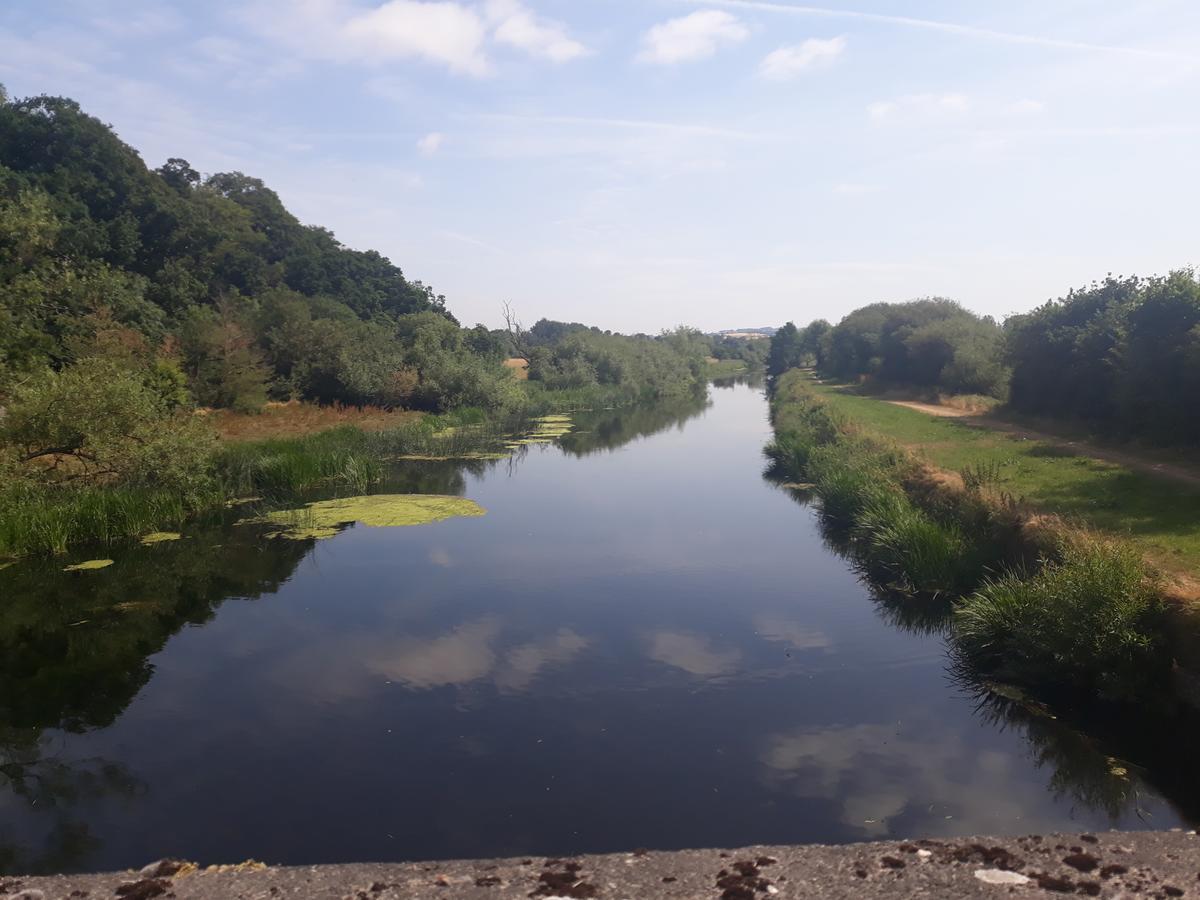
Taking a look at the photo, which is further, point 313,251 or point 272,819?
point 313,251

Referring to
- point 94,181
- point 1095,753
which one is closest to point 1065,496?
point 1095,753

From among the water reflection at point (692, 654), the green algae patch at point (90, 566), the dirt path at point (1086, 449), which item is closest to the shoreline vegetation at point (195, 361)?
the green algae patch at point (90, 566)

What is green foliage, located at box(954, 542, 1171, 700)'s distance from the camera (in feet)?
33.6

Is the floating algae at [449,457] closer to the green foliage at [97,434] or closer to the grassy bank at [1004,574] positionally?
the green foliage at [97,434]

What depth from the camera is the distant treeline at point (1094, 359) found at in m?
21.8

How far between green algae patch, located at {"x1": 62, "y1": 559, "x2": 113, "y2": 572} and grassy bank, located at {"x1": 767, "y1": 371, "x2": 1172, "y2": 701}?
1573 cm

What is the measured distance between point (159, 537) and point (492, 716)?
40.3ft

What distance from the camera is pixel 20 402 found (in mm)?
18547

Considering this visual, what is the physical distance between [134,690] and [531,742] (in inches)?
229

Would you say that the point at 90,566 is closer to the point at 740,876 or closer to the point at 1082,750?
the point at 740,876

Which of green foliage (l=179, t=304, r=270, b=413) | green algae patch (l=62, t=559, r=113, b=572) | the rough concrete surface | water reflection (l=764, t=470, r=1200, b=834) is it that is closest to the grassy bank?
water reflection (l=764, t=470, r=1200, b=834)

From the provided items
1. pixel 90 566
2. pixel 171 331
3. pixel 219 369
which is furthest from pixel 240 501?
pixel 171 331

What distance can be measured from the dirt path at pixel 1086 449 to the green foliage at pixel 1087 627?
798 centimetres

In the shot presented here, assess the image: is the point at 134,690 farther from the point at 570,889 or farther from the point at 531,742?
the point at 570,889
